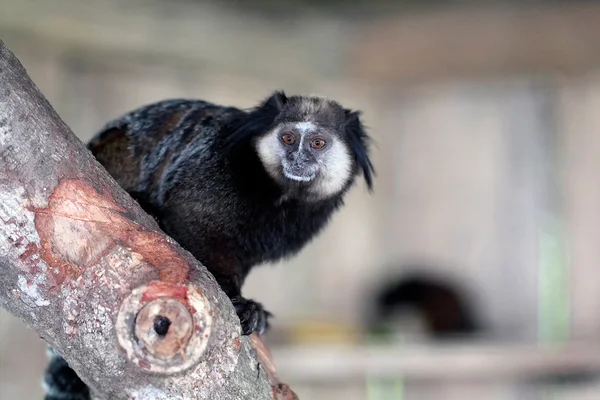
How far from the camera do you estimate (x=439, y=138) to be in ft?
15.7

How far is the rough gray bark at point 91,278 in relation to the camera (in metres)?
1.39

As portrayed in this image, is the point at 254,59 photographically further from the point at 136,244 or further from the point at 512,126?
the point at 136,244

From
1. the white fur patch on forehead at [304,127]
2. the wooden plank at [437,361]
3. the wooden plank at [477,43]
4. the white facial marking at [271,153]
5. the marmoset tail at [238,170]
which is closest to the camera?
the marmoset tail at [238,170]

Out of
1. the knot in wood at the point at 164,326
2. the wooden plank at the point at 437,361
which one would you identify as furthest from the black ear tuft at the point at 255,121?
the wooden plank at the point at 437,361

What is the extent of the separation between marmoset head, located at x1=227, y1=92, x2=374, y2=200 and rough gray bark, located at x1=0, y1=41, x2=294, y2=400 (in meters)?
0.93

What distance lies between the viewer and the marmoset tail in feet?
7.47

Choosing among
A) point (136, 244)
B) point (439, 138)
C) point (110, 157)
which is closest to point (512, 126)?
point (439, 138)

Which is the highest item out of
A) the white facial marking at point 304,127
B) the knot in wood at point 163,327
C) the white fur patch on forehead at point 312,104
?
the white fur patch on forehead at point 312,104

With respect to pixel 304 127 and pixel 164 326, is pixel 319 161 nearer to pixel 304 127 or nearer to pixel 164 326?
pixel 304 127

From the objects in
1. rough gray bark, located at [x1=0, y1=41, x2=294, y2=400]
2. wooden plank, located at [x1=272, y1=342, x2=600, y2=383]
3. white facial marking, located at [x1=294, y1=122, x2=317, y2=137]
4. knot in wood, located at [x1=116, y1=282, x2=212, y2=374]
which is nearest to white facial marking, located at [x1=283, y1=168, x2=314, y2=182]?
white facial marking, located at [x1=294, y1=122, x2=317, y2=137]

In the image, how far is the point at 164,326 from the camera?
1.35 metres

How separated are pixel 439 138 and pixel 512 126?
43 centimetres

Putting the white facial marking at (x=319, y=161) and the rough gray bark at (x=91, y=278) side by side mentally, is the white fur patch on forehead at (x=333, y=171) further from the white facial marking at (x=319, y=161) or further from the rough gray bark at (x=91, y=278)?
the rough gray bark at (x=91, y=278)

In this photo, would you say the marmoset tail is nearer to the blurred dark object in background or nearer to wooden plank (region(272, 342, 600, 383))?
wooden plank (region(272, 342, 600, 383))
